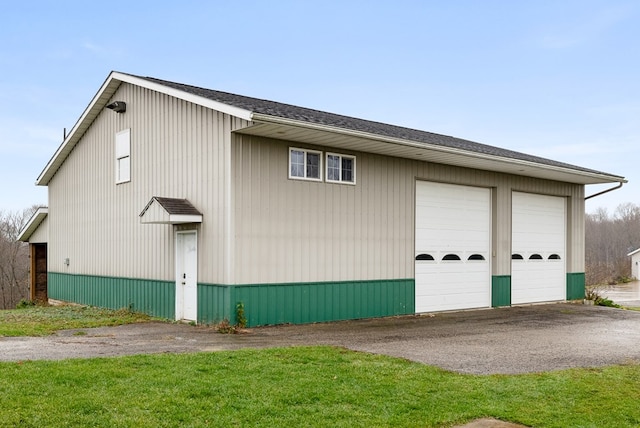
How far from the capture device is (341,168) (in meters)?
12.8

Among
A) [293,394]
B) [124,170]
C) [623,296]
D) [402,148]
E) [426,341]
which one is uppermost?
[402,148]

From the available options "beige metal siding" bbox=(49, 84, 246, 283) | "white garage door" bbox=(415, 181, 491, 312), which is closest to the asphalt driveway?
"white garage door" bbox=(415, 181, 491, 312)

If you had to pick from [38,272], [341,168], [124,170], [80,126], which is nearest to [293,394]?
[341,168]

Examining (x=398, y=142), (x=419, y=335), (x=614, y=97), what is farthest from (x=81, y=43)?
(x=614, y=97)

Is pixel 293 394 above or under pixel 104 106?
under

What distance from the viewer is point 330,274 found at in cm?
1262

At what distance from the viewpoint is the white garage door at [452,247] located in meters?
14.5

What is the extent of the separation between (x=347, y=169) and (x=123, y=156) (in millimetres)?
5817

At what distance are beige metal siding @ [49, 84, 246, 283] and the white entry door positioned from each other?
0.27m

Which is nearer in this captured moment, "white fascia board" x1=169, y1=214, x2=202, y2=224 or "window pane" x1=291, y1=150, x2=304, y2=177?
"white fascia board" x1=169, y1=214, x2=202, y2=224

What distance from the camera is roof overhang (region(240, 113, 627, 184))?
427 inches

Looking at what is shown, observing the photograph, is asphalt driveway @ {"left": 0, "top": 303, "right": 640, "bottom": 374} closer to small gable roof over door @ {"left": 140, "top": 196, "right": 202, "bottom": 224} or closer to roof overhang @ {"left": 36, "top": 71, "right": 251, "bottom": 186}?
small gable roof over door @ {"left": 140, "top": 196, "right": 202, "bottom": 224}

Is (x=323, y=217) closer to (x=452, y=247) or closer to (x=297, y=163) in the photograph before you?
(x=297, y=163)

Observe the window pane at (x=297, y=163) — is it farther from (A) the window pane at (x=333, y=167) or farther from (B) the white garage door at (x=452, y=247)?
(B) the white garage door at (x=452, y=247)
